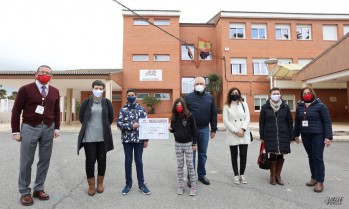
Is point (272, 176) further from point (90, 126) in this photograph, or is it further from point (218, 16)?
point (218, 16)

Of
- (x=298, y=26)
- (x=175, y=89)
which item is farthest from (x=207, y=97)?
(x=298, y=26)

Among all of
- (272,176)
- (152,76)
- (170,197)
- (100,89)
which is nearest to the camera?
(170,197)

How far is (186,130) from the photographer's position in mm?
4129

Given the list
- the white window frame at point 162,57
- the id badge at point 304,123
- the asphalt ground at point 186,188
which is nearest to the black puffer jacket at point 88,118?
the asphalt ground at point 186,188

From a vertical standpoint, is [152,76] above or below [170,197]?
above

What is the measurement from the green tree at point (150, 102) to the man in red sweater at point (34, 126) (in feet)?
61.0

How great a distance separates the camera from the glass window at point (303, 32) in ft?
79.1

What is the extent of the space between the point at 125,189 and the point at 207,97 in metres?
2.27

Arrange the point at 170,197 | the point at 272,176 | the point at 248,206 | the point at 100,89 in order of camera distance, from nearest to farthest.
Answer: the point at 248,206 < the point at 170,197 < the point at 100,89 < the point at 272,176

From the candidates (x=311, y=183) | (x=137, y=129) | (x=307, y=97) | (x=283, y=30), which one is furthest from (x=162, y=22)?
(x=311, y=183)

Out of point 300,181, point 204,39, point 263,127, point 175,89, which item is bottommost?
point 300,181

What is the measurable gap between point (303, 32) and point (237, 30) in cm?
669

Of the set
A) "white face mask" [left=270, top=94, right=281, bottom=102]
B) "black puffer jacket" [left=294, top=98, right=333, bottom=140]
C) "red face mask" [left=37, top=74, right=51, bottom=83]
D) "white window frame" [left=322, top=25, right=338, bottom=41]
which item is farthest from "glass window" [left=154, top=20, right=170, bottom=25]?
"red face mask" [left=37, top=74, right=51, bottom=83]

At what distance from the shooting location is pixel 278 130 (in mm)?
4590
